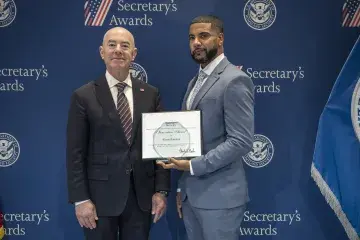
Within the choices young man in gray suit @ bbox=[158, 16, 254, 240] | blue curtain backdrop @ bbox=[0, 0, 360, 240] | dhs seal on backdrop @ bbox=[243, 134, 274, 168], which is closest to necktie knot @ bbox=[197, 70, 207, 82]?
young man in gray suit @ bbox=[158, 16, 254, 240]

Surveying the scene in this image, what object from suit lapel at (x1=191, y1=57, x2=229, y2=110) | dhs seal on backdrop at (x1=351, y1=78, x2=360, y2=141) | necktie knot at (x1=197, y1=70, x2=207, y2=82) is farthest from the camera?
dhs seal on backdrop at (x1=351, y1=78, x2=360, y2=141)

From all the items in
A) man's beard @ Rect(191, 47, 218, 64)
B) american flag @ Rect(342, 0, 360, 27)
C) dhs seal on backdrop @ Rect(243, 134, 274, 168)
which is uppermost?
american flag @ Rect(342, 0, 360, 27)

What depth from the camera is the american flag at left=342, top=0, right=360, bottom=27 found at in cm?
328

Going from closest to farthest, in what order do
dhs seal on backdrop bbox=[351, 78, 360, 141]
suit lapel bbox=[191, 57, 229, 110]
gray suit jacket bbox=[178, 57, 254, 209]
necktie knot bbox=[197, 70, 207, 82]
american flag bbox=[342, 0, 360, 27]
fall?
gray suit jacket bbox=[178, 57, 254, 209] < suit lapel bbox=[191, 57, 229, 110] < necktie knot bbox=[197, 70, 207, 82] < dhs seal on backdrop bbox=[351, 78, 360, 141] < american flag bbox=[342, 0, 360, 27]

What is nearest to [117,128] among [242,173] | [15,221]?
[242,173]

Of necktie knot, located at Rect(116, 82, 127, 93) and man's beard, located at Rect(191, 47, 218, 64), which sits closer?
man's beard, located at Rect(191, 47, 218, 64)

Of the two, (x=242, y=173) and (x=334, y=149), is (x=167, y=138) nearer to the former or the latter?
(x=242, y=173)

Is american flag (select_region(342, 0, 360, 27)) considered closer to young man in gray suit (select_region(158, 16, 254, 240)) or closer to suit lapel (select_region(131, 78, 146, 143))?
young man in gray suit (select_region(158, 16, 254, 240))

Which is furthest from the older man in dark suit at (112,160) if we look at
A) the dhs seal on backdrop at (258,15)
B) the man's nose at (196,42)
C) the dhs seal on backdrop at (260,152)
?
the dhs seal on backdrop at (258,15)

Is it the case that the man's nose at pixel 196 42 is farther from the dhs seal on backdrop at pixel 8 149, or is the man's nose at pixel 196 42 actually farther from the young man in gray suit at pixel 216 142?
the dhs seal on backdrop at pixel 8 149

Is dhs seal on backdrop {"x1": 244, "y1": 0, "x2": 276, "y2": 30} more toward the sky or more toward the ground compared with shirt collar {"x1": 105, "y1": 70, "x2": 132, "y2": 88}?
Result: more toward the sky

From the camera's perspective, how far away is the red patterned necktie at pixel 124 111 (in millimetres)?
2652

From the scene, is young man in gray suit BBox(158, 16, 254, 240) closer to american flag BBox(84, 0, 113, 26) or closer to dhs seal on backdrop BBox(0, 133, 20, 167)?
american flag BBox(84, 0, 113, 26)

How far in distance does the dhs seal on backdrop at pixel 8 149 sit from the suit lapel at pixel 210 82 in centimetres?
154
